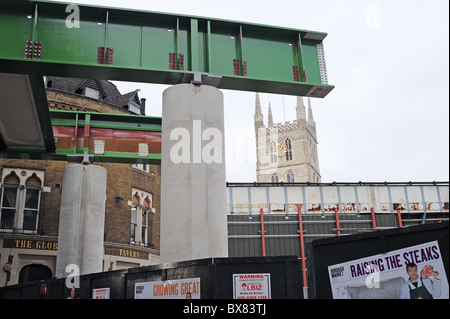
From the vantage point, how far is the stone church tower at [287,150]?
121 m

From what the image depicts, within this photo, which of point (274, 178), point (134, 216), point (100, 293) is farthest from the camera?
point (274, 178)

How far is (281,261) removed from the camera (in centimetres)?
734

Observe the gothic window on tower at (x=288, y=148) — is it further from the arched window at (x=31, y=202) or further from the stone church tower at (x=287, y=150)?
the arched window at (x=31, y=202)

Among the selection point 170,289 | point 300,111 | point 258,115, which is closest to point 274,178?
point 258,115

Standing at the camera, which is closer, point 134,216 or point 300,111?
point 134,216

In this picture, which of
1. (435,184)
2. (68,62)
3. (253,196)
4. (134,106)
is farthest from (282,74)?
(134,106)

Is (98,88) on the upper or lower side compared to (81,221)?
upper

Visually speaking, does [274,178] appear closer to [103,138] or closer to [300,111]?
[300,111]

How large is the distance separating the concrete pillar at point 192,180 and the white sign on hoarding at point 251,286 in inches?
89.4

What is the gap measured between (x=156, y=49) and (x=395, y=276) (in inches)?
343

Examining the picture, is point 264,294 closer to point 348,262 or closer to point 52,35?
point 348,262

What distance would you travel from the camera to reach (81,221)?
1925cm
